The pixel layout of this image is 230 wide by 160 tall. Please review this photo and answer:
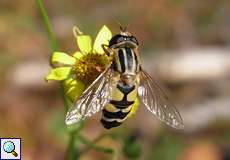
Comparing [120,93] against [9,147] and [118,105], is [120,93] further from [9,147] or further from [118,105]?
[9,147]

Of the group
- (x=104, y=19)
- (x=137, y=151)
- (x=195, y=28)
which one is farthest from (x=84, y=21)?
(x=137, y=151)

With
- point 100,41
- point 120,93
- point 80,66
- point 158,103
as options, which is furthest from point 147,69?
point 120,93

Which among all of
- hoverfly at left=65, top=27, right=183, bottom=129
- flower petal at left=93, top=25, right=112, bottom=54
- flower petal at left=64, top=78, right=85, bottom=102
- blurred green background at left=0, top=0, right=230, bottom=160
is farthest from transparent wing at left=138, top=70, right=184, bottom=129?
A: blurred green background at left=0, top=0, right=230, bottom=160

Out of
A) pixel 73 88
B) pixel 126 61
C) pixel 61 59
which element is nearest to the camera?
pixel 126 61

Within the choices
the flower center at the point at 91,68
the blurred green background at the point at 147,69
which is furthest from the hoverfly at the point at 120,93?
the blurred green background at the point at 147,69

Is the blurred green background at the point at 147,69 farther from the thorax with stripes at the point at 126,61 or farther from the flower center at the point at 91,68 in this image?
the thorax with stripes at the point at 126,61

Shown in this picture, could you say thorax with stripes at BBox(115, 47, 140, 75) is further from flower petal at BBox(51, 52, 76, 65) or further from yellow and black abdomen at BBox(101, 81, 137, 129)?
flower petal at BBox(51, 52, 76, 65)

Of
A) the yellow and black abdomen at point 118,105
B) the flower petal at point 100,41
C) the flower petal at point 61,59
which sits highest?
the flower petal at point 100,41
